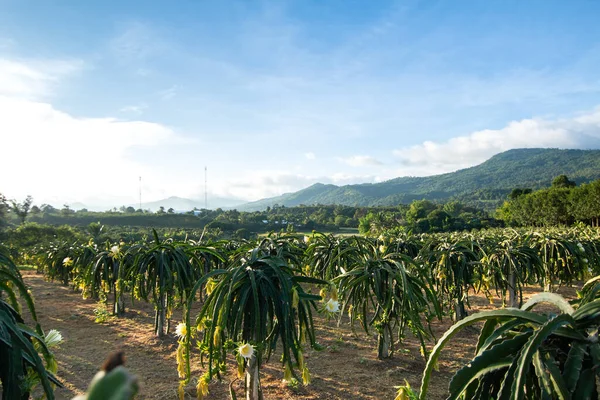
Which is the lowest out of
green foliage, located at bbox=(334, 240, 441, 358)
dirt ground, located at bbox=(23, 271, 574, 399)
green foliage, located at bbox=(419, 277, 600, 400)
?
dirt ground, located at bbox=(23, 271, 574, 399)

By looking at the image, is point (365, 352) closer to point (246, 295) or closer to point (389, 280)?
point (389, 280)

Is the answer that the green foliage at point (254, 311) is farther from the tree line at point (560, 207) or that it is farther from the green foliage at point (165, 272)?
the tree line at point (560, 207)

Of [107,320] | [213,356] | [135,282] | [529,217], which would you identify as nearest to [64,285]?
[107,320]

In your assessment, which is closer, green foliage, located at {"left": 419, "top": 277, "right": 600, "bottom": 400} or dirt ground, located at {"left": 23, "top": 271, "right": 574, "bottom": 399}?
green foliage, located at {"left": 419, "top": 277, "right": 600, "bottom": 400}

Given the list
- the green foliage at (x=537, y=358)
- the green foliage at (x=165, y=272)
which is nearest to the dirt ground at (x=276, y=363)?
the green foliage at (x=165, y=272)

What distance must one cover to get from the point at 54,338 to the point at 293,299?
1752 millimetres

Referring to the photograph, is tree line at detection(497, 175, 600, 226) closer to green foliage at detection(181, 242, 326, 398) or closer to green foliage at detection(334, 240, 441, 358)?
green foliage at detection(334, 240, 441, 358)

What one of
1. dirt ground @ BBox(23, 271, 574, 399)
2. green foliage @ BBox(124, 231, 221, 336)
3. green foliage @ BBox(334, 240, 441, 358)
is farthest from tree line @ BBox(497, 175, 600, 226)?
green foliage @ BBox(124, 231, 221, 336)

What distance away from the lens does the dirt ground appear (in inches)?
204

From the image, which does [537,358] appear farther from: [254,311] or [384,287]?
[384,287]

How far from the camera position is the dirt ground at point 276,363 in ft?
17.0

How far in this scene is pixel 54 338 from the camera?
97.8 inches

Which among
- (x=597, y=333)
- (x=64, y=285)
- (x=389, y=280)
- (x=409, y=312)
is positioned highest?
(x=597, y=333)

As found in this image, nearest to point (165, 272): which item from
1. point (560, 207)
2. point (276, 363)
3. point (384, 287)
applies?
point (276, 363)
